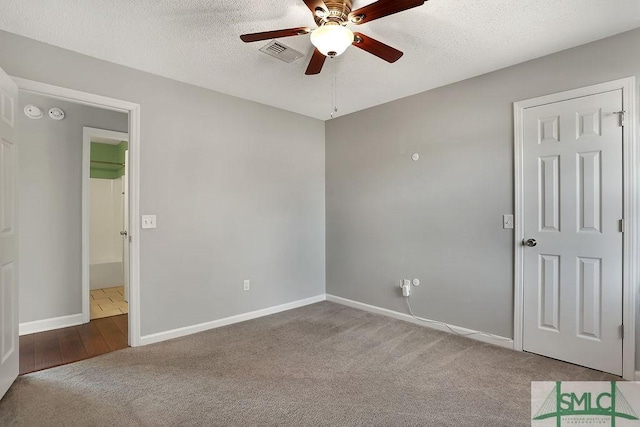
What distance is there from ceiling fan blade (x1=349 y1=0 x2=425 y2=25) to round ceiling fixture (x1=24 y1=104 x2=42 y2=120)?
331cm

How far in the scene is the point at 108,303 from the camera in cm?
418

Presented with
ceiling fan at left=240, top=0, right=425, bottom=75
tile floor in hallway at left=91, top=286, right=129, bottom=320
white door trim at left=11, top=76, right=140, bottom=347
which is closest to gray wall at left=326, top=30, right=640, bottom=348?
ceiling fan at left=240, top=0, right=425, bottom=75

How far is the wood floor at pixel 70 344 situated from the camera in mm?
2576

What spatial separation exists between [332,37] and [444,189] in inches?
79.1

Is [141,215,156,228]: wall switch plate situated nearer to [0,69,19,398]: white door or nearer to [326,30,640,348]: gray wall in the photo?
[0,69,19,398]: white door

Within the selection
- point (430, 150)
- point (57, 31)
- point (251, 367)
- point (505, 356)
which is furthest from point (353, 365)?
point (57, 31)

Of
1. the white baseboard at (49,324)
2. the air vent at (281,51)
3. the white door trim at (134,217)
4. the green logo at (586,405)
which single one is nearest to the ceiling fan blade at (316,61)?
the air vent at (281,51)

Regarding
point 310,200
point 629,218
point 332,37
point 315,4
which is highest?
point 315,4

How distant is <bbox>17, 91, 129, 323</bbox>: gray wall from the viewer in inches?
126

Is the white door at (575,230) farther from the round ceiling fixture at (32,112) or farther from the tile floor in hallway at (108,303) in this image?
the round ceiling fixture at (32,112)

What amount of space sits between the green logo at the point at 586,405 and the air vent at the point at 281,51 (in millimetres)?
2906

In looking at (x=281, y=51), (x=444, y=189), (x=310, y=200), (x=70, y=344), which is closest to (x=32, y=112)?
(x=70, y=344)

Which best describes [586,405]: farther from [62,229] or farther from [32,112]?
[32,112]

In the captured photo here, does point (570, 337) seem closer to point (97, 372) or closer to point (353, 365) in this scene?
point (353, 365)
